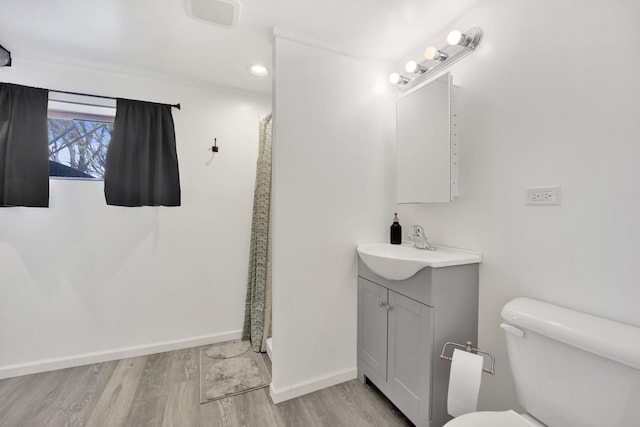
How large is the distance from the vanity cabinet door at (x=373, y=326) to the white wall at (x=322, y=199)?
71mm

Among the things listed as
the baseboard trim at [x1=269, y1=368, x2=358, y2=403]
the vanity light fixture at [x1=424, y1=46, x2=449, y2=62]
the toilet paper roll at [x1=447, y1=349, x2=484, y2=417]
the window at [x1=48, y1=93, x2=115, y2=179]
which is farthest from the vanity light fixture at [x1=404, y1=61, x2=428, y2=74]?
the window at [x1=48, y1=93, x2=115, y2=179]

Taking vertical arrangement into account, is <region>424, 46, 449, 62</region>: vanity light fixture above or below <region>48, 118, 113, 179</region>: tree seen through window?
above

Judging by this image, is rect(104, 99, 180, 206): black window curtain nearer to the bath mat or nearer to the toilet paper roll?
the bath mat

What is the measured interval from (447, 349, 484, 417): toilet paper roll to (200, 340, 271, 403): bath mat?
4.00 feet

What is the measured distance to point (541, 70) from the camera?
3.95ft

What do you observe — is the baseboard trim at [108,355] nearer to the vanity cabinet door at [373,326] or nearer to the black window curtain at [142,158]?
the black window curtain at [142,158]

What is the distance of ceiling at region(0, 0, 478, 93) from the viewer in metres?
1.47

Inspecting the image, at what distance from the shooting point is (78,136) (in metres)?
2.10

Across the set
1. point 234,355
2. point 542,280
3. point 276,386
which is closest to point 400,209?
point 542,280

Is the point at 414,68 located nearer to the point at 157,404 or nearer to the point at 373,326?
the point at 373,326

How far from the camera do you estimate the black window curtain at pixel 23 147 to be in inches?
72.2

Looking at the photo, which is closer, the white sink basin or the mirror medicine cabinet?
the white sink basin

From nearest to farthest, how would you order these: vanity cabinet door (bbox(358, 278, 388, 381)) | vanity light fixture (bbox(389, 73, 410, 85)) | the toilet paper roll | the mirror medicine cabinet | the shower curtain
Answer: the toilet paper roll
the mirror medicine cabinet
vanity cabinet door (bbox(358, 278, 388, 381))
vanity light fixture (bbox(389, 73, 410, 85))
the shower curtain

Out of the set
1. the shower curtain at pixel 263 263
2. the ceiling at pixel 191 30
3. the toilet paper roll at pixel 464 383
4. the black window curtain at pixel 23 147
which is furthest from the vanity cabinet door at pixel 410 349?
the black window curtain at pixel 23 147
